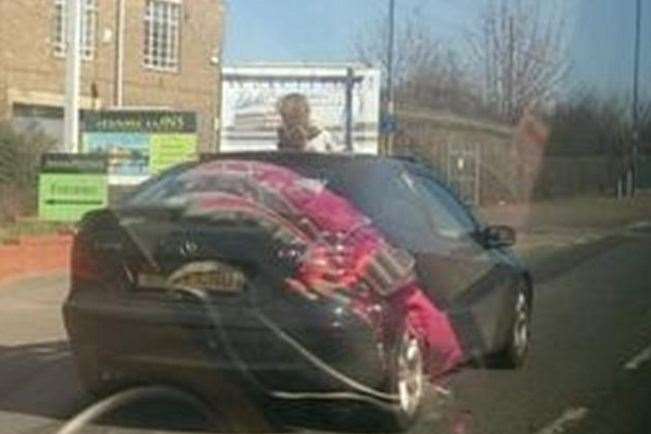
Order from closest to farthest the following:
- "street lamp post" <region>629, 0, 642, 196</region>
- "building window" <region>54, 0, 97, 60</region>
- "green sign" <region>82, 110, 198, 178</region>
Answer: "street lamp post" <region>629, 0, 642, 196</region> → "green sign" <region>82, 110, 198, 178</region> → "building window" <region>54, 0, 97, 60</region>

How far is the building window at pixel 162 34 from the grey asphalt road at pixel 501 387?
109 feet

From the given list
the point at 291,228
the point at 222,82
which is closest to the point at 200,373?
the point at 291,228

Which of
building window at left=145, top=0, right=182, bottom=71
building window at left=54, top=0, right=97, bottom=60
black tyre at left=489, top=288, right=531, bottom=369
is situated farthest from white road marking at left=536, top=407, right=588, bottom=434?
building window at left=145, top=0, right=182, bottom=71

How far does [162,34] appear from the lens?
162ft

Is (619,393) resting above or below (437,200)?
below

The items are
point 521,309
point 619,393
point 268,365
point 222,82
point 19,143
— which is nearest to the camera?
point 268,365

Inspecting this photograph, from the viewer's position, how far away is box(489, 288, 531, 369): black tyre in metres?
11.0

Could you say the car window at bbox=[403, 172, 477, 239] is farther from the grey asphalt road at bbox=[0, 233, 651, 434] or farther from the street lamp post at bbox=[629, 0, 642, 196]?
the street lamp post at bbox=[629, 0, 642, 196]

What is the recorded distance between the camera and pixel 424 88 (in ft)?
92.6

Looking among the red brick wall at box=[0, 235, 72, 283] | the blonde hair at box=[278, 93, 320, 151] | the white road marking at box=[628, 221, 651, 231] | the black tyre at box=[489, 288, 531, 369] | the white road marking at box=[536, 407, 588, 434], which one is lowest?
the white road marking at box=[628, 221, 651, 231]

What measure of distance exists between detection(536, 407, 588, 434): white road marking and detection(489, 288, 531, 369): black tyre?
63.1 inches

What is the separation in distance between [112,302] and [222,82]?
3264 cm

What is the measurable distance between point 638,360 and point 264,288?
4.22 metres

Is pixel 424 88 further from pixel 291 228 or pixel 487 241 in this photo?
pixel 291 228
